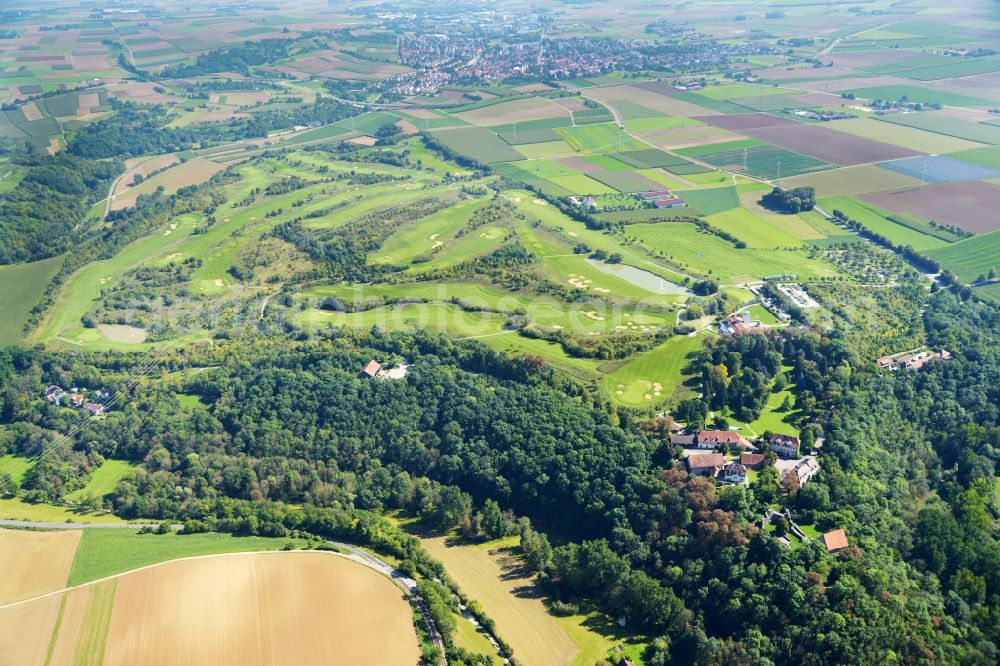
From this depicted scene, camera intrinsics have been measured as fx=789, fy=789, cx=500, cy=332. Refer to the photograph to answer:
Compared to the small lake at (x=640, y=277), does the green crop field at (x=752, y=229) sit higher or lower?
higher

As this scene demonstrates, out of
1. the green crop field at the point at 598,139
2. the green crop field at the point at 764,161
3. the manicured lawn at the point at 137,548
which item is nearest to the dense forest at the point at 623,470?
the manicured lawn at the point at 137,548

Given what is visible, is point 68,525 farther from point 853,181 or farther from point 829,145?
point 829,145

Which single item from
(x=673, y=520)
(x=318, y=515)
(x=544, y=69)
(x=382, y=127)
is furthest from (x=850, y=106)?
(x=318, y=515)

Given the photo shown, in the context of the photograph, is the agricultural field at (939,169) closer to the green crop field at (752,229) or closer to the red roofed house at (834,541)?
the green crop field at (752,229)

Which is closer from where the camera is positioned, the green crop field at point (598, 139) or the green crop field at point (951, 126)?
the green crop field at point (951, 126)

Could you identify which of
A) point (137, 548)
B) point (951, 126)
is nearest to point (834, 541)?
point (137, 548)

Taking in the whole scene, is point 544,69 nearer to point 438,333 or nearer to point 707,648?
point 438,333

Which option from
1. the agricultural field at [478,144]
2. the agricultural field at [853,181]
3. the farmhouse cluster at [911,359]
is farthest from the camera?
the agricultural field at [478,144]
